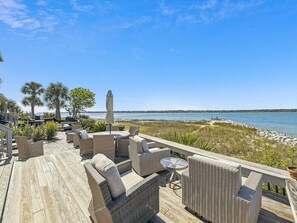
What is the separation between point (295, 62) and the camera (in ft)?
37.2

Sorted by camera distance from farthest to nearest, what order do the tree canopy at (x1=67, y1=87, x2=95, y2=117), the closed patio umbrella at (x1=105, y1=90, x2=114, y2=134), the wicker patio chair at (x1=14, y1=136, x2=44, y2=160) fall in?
the tree canopy at (x1=67, y1=87, x2=95, y2=117), the closed patio umbrella at (x1=105, y1=90, x2=114, y2=134), the wicker patio chair at (x1=14, y1=136, x2=44, y2=160)

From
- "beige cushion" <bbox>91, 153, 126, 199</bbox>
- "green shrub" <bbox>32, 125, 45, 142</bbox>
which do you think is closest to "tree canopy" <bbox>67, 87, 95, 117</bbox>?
"green shrub" <bbox>32, 125, 45, 142</bbox>

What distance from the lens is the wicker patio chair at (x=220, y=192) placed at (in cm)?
183

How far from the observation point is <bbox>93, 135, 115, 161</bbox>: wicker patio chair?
4.76m

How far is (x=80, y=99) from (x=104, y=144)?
80.3 feet

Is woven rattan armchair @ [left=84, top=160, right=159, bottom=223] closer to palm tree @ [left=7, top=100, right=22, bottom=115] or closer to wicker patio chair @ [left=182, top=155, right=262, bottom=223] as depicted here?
wicker patio chair @ [left=182, top=155, right=262, bottom=223]

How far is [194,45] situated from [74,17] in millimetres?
6973

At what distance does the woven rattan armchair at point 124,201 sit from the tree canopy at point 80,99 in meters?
27.0

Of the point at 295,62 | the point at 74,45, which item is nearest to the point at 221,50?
the point at 295,62

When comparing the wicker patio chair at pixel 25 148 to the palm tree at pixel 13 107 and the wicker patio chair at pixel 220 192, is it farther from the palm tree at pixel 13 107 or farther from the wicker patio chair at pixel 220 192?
the palm tree at pixel 13 107

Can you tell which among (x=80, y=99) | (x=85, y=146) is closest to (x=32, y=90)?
(x=80, y=99)

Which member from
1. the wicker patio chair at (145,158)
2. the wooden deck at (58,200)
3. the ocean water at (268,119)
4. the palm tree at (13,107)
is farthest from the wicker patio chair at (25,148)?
the palm tree at (13,107)

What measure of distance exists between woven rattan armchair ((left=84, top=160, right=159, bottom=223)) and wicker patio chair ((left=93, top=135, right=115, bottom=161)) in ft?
9.06

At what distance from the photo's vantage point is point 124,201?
5.78 ft
